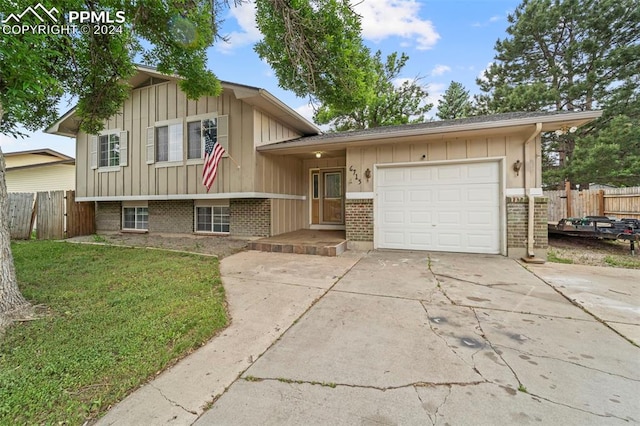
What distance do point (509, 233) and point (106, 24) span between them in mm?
8827

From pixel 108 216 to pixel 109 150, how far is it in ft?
8.72

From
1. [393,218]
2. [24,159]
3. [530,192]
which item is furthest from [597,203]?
[24,159]

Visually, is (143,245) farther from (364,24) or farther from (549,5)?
(549,5)

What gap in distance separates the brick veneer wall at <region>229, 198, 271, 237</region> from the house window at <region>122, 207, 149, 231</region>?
3968 mm

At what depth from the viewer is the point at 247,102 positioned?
24.7 feet

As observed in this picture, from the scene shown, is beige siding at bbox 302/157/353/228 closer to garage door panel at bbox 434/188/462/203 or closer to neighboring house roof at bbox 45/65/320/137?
neighboring house roof at bbox 45/65/320/137

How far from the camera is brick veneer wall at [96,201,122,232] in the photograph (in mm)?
10414

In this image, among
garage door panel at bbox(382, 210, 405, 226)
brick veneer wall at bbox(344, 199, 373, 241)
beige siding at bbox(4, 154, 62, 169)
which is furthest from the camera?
beige siding at bbox(4, 154, 62, 169)

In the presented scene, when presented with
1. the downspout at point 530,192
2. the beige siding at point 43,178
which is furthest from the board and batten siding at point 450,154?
the beige siding at point 43,178

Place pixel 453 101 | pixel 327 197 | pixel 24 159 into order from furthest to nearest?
pixel 453 101 < pixel 24 159 < pixel 327 197

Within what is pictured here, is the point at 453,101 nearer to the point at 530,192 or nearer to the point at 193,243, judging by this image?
the point at 530,192

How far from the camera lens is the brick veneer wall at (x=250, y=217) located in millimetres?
8258

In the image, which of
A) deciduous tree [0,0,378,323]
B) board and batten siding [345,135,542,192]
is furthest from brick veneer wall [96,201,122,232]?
board and batten siding [345,135,542,192]

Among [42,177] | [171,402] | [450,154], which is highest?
[42,177]
